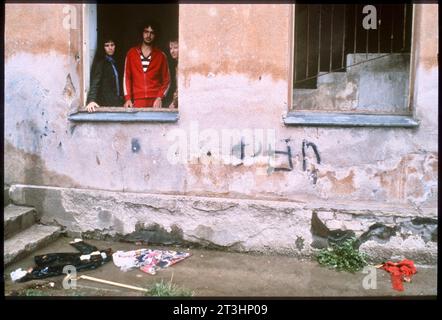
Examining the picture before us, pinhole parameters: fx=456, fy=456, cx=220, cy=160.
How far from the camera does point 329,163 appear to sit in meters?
5.16

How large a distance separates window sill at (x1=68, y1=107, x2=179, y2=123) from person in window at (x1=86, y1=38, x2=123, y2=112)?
0.88 ft

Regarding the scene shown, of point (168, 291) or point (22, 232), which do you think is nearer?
point (168, 291)

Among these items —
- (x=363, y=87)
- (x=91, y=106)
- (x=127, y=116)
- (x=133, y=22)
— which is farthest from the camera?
(x=133, y=22)

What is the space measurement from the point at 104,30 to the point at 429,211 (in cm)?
511

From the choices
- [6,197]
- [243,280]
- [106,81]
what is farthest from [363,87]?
[6,197]

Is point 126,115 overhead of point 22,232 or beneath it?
overhead

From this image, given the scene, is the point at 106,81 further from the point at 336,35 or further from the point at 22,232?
the point at 336,35

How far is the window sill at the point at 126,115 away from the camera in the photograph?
5.52 m

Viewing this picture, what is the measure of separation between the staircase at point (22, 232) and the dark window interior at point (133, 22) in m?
2.63

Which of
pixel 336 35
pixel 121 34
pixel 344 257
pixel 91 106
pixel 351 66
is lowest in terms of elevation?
pixel 344 257

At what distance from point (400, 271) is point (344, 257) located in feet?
1.89

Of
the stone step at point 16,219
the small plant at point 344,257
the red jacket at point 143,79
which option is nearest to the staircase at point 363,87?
the small plant at point 344,257

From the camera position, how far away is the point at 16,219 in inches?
217
